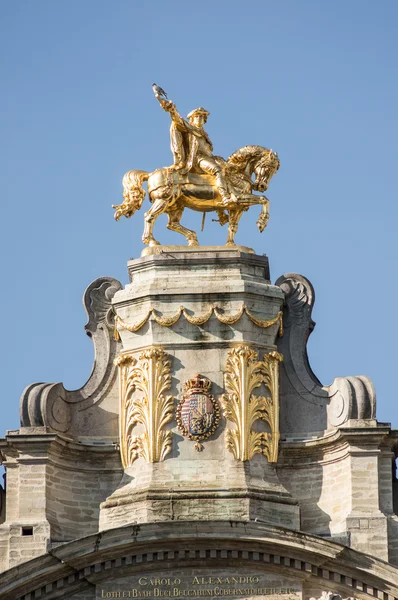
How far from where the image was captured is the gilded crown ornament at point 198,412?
5981cm

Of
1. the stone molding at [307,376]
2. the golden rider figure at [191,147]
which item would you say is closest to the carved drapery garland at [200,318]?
the stone molding at [307,376]

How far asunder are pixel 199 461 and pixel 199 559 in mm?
2329

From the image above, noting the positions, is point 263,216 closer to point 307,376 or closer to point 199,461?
point 307,376

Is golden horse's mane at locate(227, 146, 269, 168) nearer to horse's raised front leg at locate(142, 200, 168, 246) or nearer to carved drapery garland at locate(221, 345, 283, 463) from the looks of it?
horse's raised front leg at locate(142, 200, 168, 246)

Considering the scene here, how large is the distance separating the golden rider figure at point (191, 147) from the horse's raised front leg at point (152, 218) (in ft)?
3.07

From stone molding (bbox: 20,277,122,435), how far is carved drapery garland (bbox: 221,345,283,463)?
306 cm

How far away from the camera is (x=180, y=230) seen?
6225 cm

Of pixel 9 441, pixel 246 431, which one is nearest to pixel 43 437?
pixel 9 441

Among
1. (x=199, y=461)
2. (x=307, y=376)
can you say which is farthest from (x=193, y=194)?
(x=199, y=461)

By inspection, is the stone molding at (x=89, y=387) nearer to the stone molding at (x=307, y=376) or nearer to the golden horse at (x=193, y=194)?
the golden horse at (x=193, y=194)

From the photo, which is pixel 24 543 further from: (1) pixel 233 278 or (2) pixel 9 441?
(1) pixel 233 278

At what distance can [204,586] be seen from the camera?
58.4 meters

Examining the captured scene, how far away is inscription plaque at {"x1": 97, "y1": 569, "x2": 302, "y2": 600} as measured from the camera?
58.3m

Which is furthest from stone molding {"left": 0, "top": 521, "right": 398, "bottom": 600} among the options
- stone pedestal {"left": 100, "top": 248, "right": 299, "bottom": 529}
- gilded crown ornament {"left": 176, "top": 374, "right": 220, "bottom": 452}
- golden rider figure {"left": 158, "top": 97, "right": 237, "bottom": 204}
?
golden rider figure {"left": 158, "top": 97, "right": 237, "bottom": 204}
